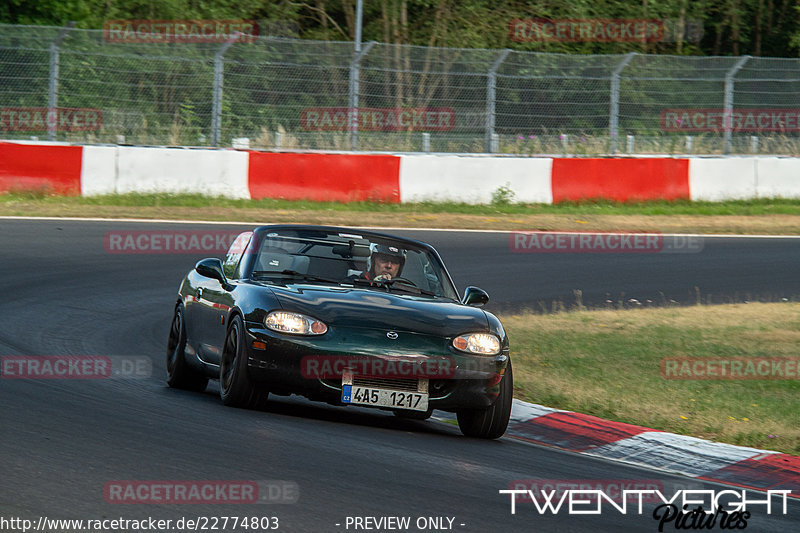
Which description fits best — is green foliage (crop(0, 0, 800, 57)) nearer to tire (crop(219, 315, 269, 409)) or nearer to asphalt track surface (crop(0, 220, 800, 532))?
asphalt track surface (crop(0, 220, 800, 532))

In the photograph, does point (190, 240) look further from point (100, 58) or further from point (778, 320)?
point (778, 320)

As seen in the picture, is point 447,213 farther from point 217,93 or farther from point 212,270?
point 212,270

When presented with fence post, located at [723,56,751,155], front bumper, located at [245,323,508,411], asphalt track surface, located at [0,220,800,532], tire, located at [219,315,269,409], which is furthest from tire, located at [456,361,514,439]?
fence post, located at [723,56,751,155]

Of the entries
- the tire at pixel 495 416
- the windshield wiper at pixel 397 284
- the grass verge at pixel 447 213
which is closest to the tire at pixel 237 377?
the windshield wiper at pixel 397 284

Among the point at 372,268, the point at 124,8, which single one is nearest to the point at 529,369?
the point at 372,268

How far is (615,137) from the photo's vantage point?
76.5 ft

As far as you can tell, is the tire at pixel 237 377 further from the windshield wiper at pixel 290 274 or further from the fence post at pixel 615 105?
the fence post at pixel 615 105

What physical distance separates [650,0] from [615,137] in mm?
19435

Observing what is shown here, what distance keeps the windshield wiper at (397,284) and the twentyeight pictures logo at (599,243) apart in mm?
9628

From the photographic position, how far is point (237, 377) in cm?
746

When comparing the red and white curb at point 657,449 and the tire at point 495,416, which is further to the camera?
the tire at point 495,416

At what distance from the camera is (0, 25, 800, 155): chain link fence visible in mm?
21172

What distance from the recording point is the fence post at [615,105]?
23297 mm

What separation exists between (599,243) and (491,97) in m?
4.90
